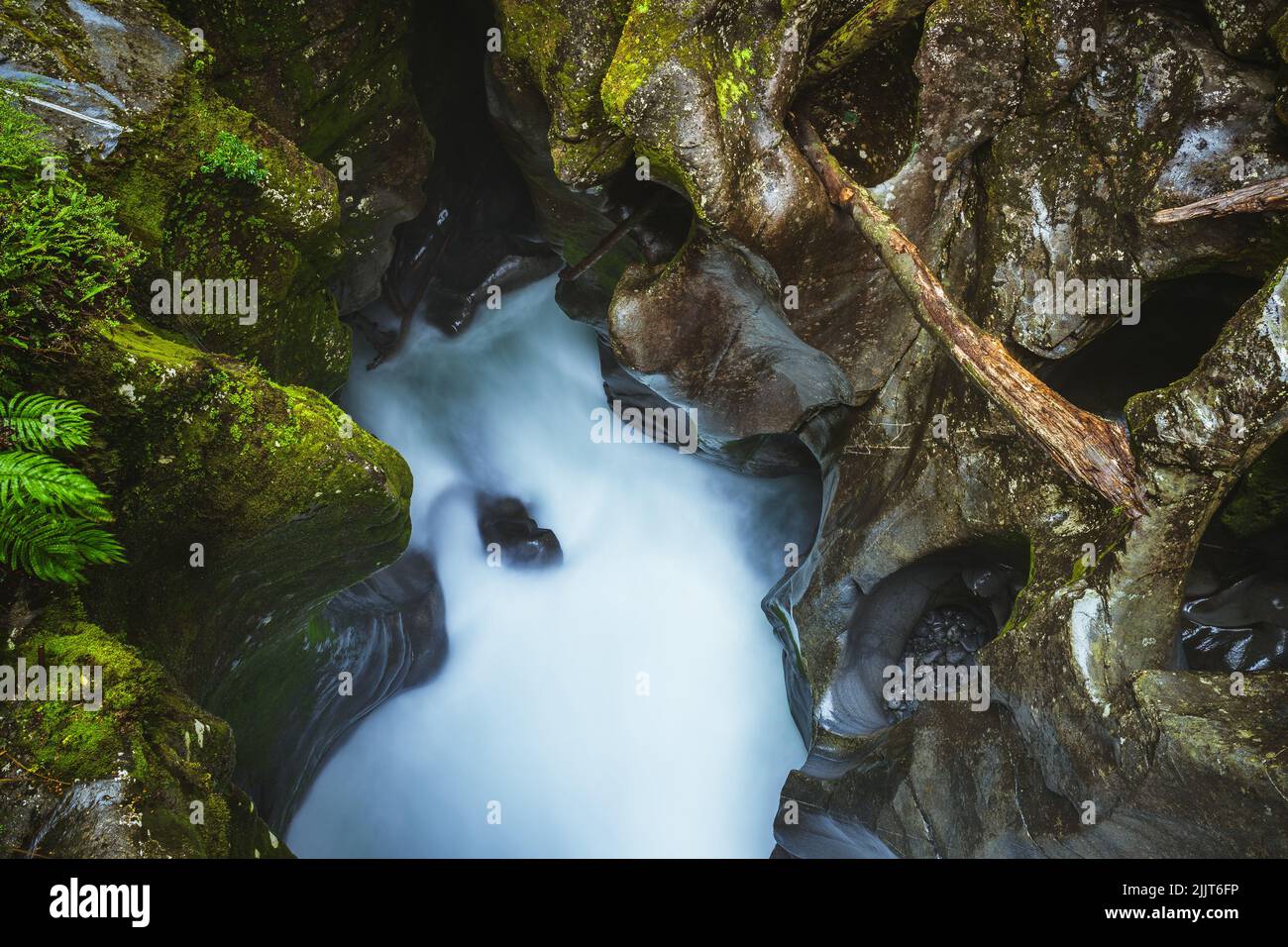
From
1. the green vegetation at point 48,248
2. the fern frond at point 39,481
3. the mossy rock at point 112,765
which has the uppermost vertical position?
the green vegetation at point 48,248

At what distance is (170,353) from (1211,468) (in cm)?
637

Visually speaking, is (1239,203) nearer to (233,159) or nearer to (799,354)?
(799,354)

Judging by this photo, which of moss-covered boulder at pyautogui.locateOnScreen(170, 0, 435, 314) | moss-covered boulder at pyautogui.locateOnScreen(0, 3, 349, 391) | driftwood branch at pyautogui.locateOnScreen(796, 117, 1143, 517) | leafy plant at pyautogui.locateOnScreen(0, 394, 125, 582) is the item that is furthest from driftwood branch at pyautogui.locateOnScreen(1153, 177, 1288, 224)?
leafy plant at pyautogui.locateOnScreen(0, 394, 125, 582)

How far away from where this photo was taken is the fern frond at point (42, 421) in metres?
4.08

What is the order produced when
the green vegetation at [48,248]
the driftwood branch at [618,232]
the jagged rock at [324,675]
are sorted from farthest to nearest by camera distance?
the driftwood branch at [618,232] < the jagged rock at [324,675] < the green vegetation at [48,248]

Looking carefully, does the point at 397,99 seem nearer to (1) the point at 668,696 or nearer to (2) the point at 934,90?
(2) the point at 934,90

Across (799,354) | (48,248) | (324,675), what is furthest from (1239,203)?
(324,675)

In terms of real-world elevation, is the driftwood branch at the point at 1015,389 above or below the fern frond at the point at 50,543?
above

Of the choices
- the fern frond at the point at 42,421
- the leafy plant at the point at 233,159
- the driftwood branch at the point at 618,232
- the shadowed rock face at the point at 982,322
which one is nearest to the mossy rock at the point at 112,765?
the fern frond at the point at 42,421

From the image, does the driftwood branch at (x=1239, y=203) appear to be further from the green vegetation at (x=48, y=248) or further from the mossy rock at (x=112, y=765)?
the mossy rock at (x=112, y=765)

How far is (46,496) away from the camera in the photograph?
12.6 ft

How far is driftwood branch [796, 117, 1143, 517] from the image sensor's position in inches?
218

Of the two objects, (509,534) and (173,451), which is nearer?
(173,451)

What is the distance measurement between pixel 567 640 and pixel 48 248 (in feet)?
23.9
